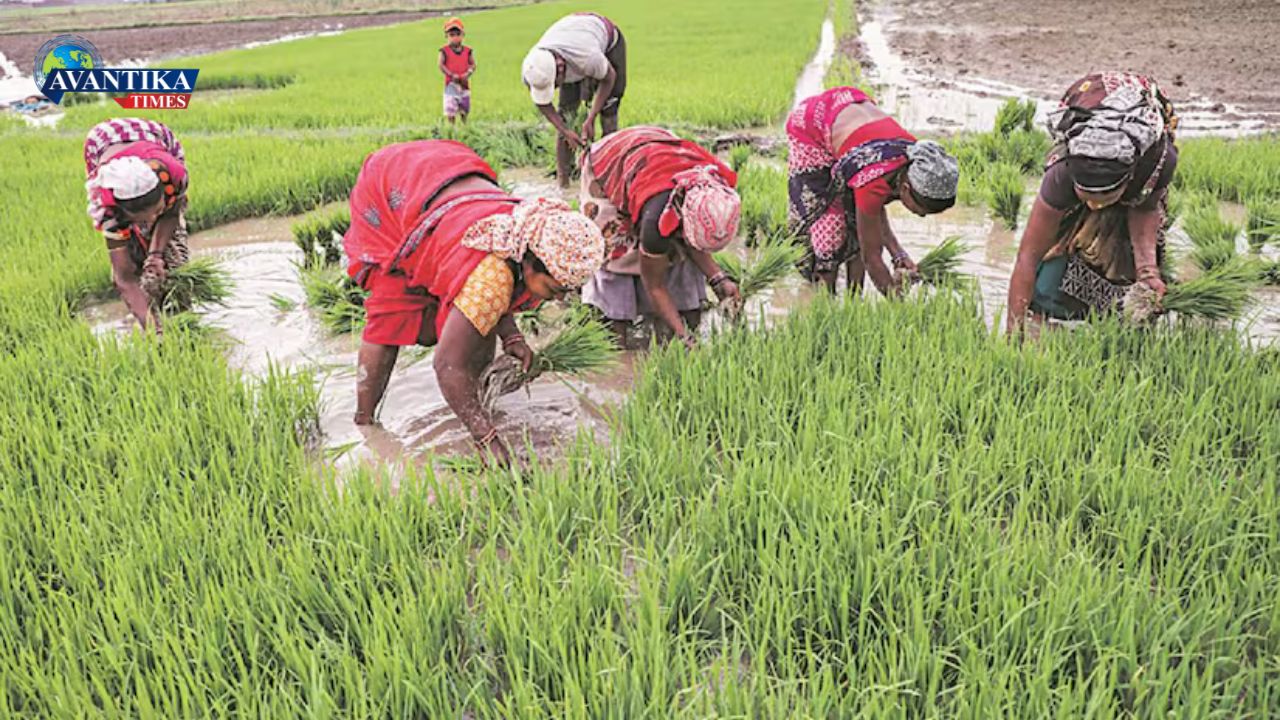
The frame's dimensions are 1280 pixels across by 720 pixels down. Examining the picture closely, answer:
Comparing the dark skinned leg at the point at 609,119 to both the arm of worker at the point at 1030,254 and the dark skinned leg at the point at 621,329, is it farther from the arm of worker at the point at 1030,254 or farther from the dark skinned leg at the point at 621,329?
the arm of worker at the point at 1030,254

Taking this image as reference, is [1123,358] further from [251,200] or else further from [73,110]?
[73,110]

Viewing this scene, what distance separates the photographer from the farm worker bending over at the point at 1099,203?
2621mm

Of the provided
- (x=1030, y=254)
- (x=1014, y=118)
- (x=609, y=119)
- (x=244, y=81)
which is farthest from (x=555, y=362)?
(x=244, y=81)

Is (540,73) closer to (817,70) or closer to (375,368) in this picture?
(375,368)

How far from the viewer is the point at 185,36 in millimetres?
22078

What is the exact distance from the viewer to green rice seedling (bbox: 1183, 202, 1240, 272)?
11.7ft

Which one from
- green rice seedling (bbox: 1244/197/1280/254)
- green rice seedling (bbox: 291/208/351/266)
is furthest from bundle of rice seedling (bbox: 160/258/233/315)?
green rice seedling (bbox: 1244/197/1280/254)

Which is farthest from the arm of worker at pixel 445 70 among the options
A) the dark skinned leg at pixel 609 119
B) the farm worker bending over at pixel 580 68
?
the dark skinned leg at pixel 609 119

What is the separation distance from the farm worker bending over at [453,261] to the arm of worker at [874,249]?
4.27 ft

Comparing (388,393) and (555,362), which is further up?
(555,362)

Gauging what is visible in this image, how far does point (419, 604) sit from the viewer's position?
170 cm

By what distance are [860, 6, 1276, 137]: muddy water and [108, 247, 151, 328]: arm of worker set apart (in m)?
5.81

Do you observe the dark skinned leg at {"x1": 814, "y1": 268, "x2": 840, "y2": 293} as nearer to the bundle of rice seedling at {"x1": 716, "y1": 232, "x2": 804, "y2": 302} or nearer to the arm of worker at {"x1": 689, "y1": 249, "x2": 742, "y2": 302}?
the bundle of rice seedling at {"x1": 716, "y1": 232, "x2": 804, "y2": 302}

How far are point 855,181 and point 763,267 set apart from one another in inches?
24.2
